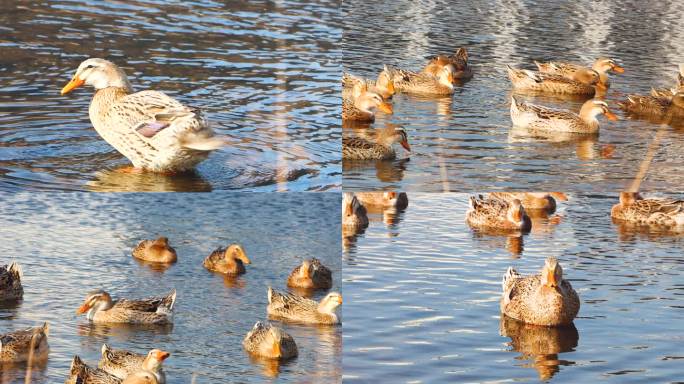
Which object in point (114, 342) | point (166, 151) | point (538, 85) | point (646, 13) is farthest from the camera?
point (646, 13)

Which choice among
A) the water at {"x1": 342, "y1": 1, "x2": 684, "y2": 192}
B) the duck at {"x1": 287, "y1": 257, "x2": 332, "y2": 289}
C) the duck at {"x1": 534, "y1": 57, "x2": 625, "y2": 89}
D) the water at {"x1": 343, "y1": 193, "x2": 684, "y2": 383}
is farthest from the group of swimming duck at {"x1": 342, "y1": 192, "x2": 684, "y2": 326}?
the duck at {"x1": 534, "y1": 57, "x2": 625, "y2": 89}

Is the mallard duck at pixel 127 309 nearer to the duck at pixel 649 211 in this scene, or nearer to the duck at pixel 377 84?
the duck at pixel 377 84

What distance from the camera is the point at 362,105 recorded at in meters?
13.0

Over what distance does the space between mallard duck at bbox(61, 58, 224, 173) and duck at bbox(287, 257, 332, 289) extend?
7.44 feet

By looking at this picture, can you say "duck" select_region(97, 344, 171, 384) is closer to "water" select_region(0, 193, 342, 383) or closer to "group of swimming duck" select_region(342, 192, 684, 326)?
"water" select_region(0, 193, 342, 383)

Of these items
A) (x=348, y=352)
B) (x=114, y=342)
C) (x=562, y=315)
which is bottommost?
(x=114, y=342)

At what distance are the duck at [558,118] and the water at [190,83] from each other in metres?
2.07

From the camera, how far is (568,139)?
12555 mm

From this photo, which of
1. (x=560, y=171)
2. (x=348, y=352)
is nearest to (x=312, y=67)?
(x=560, y=171)

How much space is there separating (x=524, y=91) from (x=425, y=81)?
121cm

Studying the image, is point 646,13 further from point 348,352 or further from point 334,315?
point 348,352

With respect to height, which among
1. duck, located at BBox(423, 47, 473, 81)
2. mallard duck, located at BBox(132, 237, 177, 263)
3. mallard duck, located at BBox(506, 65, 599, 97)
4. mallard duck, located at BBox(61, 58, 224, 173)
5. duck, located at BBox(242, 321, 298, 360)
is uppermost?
mallard duck, located at BBox(61, 58, 224, 173)

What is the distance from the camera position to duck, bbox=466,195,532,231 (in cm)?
1076

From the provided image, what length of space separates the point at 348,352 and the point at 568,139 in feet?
18.4
